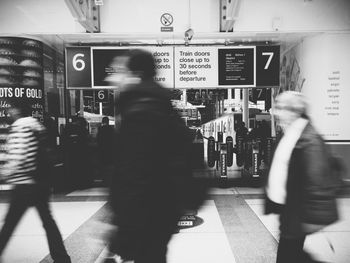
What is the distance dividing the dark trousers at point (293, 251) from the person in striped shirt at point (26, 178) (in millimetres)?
2080

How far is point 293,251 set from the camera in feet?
8.60

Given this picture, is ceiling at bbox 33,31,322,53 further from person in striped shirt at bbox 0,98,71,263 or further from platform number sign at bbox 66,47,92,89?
person in striped shirt at bbox 0,98,71,263

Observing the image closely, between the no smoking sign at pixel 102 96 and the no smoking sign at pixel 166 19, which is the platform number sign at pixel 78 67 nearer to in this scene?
the no smoking sign at pixel 166 19

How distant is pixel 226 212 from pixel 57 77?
587 centimetres

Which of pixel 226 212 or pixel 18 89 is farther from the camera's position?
pixel 18 89

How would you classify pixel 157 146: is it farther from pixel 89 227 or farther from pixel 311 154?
pixel 89 227

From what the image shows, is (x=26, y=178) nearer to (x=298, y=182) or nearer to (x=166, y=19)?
(x=298, y=182)

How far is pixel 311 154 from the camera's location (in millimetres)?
2412

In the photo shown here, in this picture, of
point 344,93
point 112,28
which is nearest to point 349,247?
point 344,93

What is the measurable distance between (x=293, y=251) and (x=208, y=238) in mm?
2088

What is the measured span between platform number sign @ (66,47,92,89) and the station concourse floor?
2.73m

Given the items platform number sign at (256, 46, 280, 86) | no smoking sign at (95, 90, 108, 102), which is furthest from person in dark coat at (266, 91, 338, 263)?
no smoking sign at (95, 90, 108, 102)

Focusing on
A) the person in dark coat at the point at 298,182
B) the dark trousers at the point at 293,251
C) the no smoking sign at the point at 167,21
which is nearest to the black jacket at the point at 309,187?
the person in dark coat at the point at 298,182

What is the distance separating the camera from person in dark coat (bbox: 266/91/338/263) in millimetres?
2367
